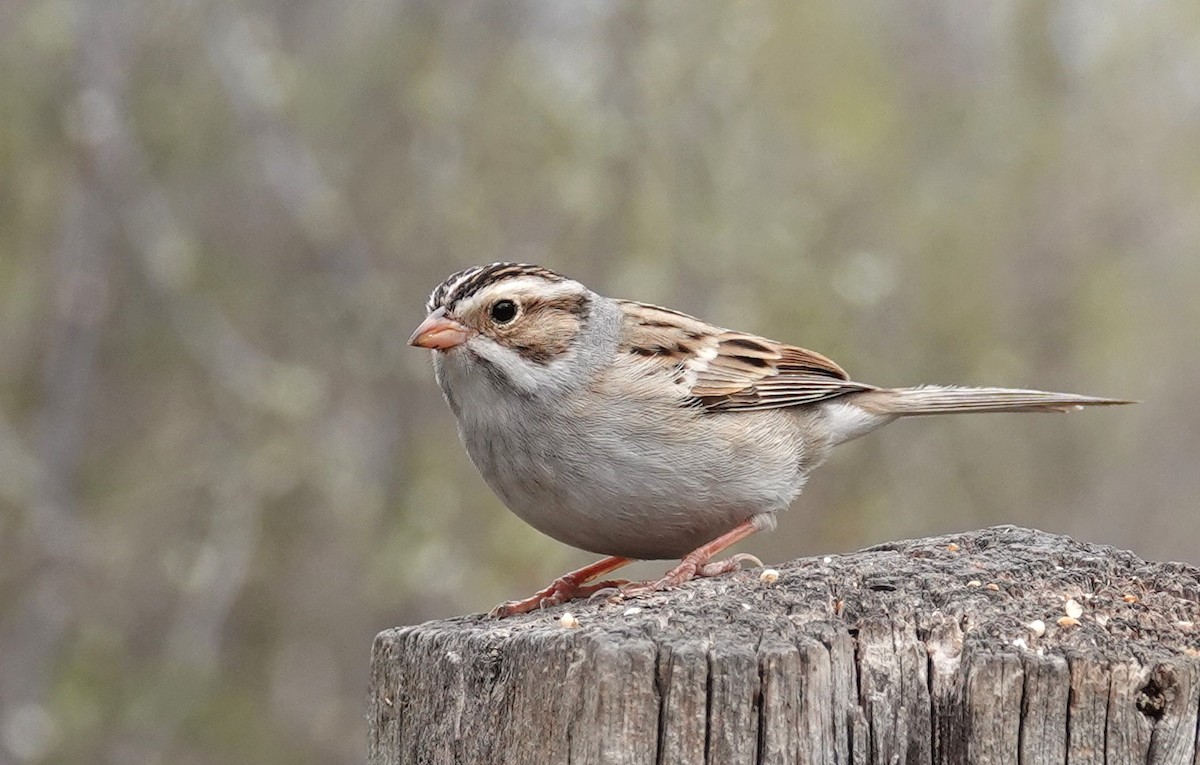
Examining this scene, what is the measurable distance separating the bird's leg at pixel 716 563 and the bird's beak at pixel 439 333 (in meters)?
1.06

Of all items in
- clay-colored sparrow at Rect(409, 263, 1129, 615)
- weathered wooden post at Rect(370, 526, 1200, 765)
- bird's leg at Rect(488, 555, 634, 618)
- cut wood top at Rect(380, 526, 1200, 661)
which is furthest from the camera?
clay-colored sparrow at Rect(409, 263, 1129, 615)

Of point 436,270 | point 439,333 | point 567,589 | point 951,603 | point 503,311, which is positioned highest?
point 436,270

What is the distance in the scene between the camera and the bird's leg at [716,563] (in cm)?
476

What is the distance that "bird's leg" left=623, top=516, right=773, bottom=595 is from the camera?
15.6 ft

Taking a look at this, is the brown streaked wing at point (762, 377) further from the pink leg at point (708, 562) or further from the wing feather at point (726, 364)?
the pink leg at point (708, 562)

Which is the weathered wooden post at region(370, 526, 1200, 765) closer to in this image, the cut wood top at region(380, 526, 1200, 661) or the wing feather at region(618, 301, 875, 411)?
the cut wood top at region(380, 526, 1200, 661)

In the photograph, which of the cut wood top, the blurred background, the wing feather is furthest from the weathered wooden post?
the blurred background

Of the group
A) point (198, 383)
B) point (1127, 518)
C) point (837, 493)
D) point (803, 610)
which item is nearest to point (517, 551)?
point (837, 493)

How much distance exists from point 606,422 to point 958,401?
1.80m

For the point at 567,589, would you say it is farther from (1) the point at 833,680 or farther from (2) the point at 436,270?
(2) the point at 436,270

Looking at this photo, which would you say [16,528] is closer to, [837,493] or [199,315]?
[199,315]

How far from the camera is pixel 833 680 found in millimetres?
3049

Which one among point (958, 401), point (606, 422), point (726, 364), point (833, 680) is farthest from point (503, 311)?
point (833, 680)

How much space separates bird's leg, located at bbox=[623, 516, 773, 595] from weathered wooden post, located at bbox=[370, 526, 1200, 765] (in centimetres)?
104
